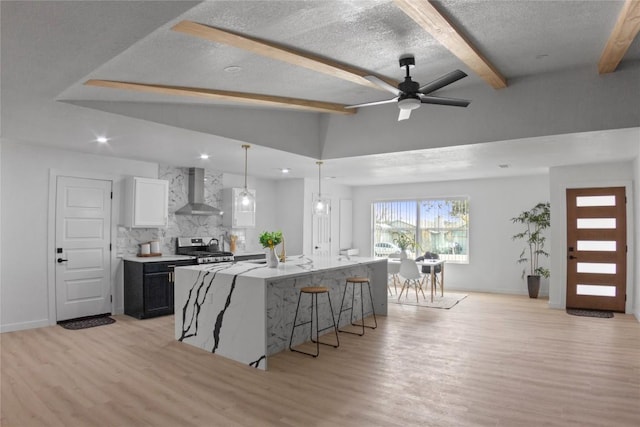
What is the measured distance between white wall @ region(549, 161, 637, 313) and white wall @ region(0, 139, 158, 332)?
795 centimetres

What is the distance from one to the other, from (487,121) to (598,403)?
296 cm

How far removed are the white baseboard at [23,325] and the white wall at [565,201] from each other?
801 cm

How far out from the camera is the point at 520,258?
8305 mm

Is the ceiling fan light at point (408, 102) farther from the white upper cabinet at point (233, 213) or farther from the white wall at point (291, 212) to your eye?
the white wall at point (291, 212)

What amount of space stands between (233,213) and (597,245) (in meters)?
6.46

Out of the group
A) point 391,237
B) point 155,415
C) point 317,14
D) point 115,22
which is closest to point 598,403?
point 155,415

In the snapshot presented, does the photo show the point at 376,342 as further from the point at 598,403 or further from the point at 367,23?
the point at 367,23

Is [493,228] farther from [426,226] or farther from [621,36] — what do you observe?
[621,36]

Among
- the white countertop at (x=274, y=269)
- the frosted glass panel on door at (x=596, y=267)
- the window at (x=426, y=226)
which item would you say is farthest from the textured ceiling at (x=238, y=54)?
the window at (x=426, y=226)

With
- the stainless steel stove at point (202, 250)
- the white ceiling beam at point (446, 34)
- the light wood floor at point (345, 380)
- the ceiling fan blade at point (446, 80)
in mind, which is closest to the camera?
the white ceiling beam at point (446, 34)

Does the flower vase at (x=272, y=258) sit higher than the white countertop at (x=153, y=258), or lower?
higher

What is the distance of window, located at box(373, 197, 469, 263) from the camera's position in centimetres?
901

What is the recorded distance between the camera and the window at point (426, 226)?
9.01 meters

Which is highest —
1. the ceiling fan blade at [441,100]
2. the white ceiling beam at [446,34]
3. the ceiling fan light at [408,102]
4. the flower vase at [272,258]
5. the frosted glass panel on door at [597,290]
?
the white ceiling beam at [446,34]
